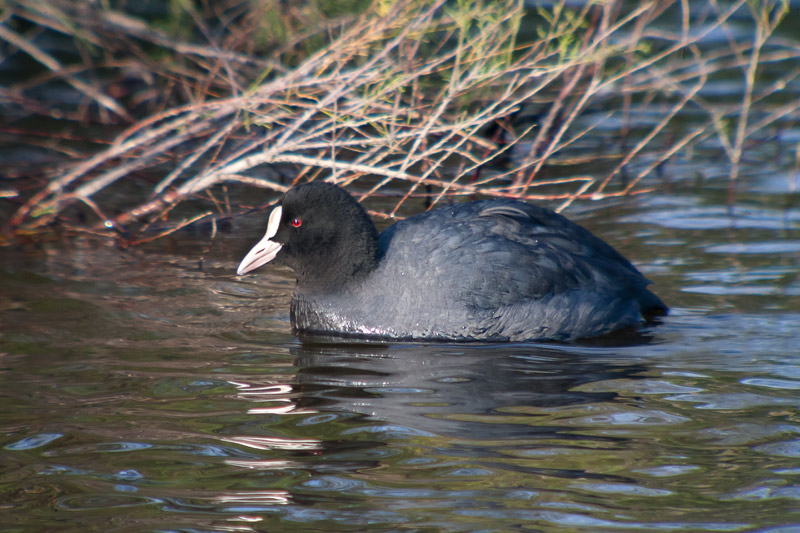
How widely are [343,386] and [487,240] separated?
1218 millimetres

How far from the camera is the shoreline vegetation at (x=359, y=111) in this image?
6.28m

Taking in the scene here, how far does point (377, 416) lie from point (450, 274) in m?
1.20

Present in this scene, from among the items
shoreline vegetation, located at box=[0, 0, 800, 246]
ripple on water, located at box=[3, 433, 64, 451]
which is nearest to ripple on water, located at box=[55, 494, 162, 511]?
ripple on water, located at box=[3, 433, 64, 451]

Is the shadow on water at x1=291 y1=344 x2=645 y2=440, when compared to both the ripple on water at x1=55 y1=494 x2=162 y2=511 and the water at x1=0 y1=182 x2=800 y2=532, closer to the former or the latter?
the water at x1=0 y1=182 x2=800 y2=532

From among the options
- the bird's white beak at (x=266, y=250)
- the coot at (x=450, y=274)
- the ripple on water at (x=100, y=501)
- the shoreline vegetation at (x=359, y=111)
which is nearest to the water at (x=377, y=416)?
the ripple on water at (x=100, y=501)

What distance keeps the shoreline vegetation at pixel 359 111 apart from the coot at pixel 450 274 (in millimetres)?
479

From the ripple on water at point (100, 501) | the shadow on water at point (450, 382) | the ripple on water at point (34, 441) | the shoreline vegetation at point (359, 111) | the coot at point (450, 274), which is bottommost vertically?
the ripple on water at point (100, 501)

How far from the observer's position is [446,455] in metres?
3.96

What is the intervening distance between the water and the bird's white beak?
1.04 feet

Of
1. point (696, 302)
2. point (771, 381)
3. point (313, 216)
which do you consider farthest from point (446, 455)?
point (696, 302)

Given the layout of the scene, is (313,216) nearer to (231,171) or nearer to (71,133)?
(231,171)

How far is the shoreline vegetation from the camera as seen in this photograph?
6277mm

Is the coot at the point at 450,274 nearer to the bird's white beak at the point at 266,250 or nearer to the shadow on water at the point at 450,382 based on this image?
the bird's white beak at the point at 266,250

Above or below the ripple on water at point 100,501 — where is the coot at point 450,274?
above
